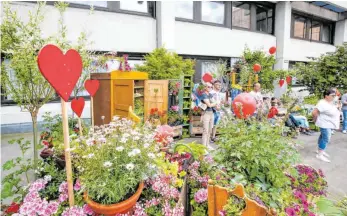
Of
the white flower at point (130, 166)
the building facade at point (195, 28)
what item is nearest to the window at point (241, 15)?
the building facade at point (195, 28)

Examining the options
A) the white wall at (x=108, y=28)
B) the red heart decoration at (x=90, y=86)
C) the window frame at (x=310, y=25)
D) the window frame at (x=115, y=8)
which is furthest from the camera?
the window frame at (x=310, y=25)

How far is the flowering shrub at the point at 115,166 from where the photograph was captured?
1356 millimetres

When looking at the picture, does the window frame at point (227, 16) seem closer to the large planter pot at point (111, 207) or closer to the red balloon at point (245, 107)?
the red balloon at point (245, 107)

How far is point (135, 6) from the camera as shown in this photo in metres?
7.36

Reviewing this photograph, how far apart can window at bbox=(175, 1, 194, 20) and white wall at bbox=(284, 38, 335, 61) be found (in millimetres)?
5937

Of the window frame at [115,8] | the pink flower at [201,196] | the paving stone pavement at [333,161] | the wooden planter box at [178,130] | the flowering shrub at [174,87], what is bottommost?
the paving stone pavement at [333,161]

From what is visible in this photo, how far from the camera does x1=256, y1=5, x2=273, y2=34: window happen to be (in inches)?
422

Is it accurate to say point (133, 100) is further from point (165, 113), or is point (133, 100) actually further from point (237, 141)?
point (237, 141)

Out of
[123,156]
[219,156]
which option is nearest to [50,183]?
[123,156]

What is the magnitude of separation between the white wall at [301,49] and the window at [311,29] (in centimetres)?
50

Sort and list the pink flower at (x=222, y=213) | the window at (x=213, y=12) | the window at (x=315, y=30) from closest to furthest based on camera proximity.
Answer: the pink flower at (x=222, y=213) → the window at (x=213, y=12) → the window at (x=315, y=30)

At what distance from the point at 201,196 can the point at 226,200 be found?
285mm

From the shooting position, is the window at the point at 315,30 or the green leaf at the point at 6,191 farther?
the window at the point at 315,30

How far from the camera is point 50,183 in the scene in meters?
1.85
